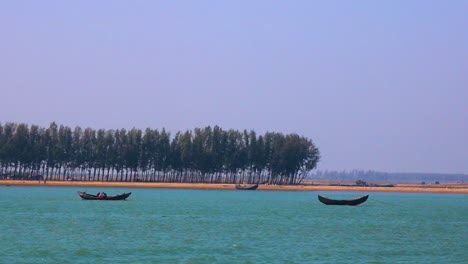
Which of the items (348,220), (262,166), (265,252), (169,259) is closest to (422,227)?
(348,220)

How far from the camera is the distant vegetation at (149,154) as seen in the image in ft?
527

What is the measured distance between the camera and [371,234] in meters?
60.8

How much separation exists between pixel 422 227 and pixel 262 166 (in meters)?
101

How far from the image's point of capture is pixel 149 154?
164 m

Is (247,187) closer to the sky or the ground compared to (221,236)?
closer to the sky

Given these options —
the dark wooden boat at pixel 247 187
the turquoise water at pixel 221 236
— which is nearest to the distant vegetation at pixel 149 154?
the dark wooden boat at pixel 247 187

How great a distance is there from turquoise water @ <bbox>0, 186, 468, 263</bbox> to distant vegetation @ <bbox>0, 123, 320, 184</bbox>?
244 feet

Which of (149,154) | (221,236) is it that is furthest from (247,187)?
(221,236)

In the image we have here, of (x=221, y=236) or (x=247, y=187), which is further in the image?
(x=247, y=187)

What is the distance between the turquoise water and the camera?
4544cm

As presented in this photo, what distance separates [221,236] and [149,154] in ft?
358

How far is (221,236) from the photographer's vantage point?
56.3 meters

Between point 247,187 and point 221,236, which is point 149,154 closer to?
point 247,187

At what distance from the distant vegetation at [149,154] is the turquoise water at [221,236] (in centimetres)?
7422
